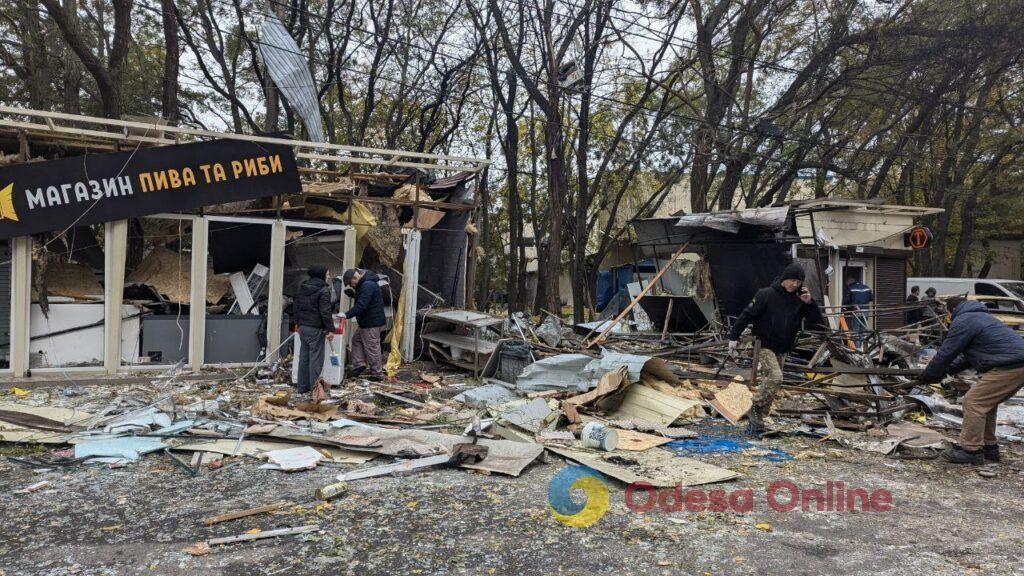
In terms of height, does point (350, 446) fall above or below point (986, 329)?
below

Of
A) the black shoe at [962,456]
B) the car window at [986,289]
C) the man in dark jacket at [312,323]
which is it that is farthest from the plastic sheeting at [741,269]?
the car window at [986,289]

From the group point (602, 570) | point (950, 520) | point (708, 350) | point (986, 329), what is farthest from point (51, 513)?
point (708, 350)

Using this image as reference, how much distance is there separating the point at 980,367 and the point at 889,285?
10100 millimetres

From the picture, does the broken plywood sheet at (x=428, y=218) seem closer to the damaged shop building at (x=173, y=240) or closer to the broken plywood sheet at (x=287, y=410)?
the damaged shop building at (x=173, y=240)

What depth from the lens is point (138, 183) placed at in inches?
357

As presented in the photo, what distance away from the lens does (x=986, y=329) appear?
536cm

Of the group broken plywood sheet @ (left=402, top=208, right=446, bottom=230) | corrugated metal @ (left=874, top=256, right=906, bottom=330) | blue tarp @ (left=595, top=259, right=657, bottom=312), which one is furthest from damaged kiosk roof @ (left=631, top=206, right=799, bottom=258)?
broken plywood sheet @ (left=402, top=208, right=446, bottom=230)

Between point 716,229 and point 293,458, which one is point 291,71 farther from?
point 293,458

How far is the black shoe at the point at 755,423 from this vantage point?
649cm

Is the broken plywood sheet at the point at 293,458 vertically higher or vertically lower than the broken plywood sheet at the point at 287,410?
lower

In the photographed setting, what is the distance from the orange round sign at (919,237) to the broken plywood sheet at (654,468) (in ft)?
38.1

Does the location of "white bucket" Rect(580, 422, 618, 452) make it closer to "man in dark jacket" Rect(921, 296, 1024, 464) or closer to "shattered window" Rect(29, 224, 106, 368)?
"man in dark jacket" Rect(921, 296, 1024, 464)

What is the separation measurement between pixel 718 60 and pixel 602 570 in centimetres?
1714

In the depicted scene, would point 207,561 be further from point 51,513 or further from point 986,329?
point 986,329
